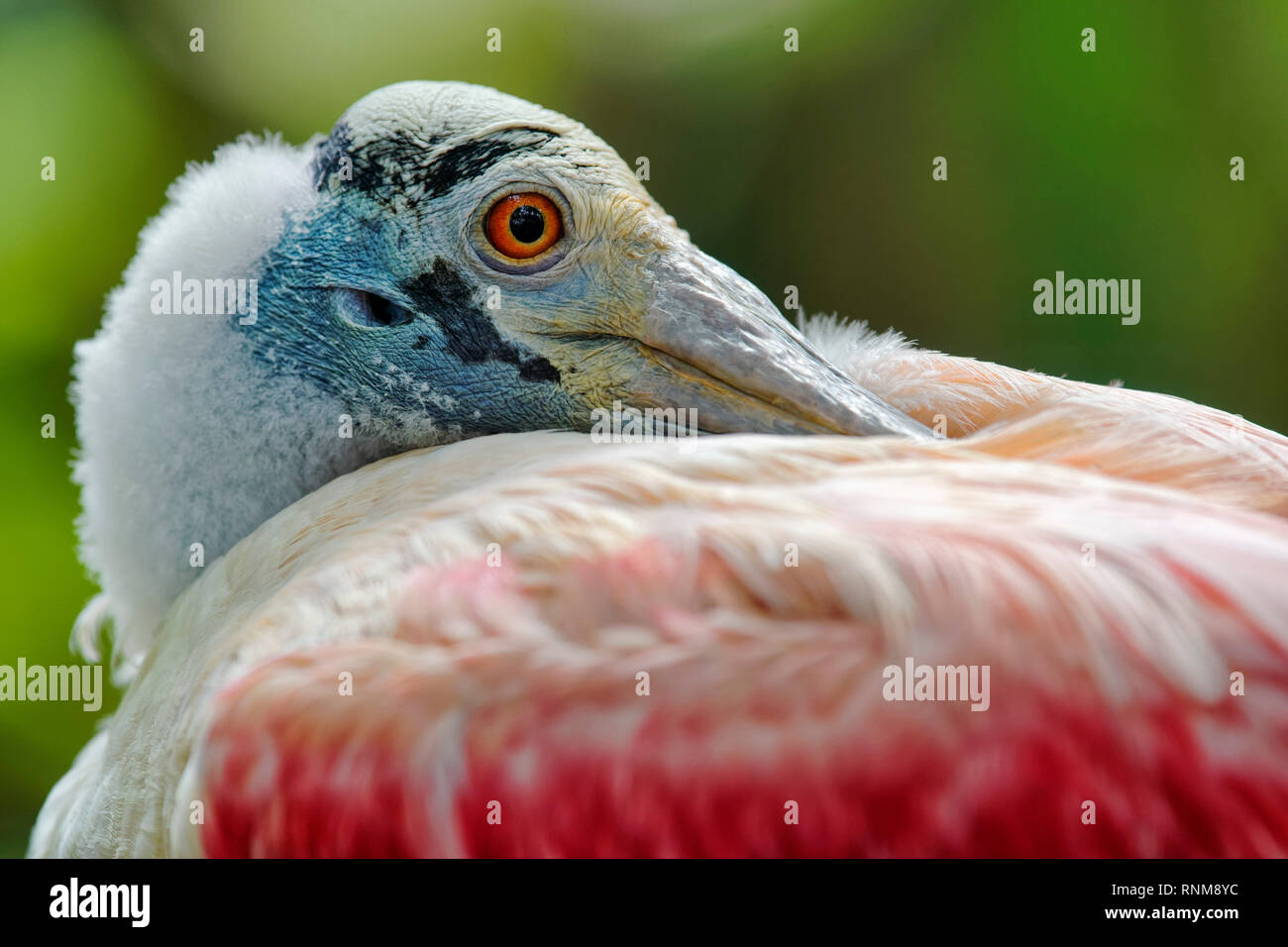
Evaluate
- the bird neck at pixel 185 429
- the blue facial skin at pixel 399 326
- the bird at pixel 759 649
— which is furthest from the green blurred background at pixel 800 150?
the bird at pixel 759 649

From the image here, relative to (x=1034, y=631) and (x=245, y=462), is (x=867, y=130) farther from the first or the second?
(x=1034, y=631)

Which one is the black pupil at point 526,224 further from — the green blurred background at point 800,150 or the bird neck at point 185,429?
the green blurred background at point 800,150

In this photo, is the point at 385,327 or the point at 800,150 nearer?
the point at 385,327

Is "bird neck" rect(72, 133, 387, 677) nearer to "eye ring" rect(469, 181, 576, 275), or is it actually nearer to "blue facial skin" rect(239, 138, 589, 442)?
"blue facial skin" rect(239, 138, 589, 442)

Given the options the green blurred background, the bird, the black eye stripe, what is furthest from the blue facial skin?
the green blurred background

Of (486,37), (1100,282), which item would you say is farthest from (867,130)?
(486,37)

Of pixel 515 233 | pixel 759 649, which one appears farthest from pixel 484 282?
pixel 759 649

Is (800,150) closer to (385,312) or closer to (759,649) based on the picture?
(385,312)

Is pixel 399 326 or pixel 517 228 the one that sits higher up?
pixel 517 228
